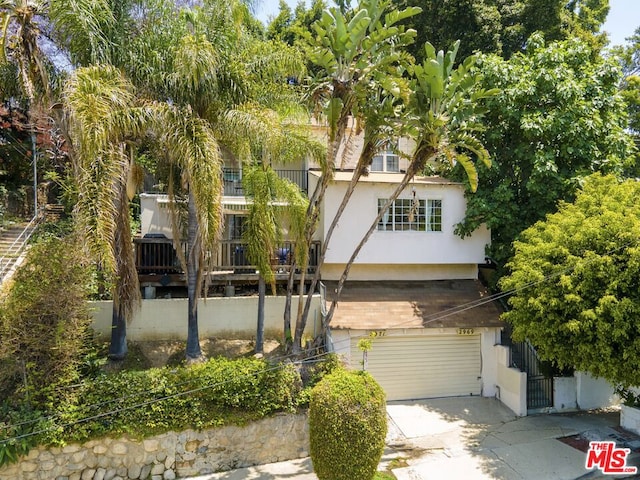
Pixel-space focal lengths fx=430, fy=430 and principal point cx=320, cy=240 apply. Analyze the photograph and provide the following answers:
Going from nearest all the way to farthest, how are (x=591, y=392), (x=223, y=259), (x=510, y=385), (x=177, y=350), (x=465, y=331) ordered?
1. (x=177, y=350)
2. (x=510, y=385)
3. (x=591, y=392)
4. (x=465, y=331)
5. (x=223, y=259)

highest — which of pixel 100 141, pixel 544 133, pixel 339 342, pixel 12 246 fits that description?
pixel 544 133

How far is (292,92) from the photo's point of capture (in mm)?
12297

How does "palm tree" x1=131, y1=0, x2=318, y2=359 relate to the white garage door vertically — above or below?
above

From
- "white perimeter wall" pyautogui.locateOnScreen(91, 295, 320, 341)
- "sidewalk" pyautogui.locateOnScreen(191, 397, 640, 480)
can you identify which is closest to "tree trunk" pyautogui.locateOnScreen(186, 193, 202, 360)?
"white perimeter wall" pyautogui.locateOnScreen(91, 295, 320, 341)

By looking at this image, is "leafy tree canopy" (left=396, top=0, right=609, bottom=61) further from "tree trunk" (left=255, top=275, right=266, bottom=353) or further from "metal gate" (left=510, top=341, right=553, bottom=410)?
"tree trunk" (left=255, top=275, right=266, bottom=353)

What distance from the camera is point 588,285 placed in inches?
414

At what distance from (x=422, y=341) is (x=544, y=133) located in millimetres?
7763

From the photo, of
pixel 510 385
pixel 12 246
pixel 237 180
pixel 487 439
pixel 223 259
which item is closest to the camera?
pixel 487 439

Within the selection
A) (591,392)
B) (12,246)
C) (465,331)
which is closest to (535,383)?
(591,392)

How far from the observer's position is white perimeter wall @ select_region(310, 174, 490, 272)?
1493cm

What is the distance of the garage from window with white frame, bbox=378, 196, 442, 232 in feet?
8.24

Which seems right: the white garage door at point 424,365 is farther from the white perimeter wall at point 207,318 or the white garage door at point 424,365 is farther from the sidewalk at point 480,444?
the white perimeter wall at point 207,318

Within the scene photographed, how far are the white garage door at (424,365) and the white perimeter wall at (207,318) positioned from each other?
234 centimetres

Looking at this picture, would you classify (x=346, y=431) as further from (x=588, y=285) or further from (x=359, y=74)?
(x=359, y=74)
